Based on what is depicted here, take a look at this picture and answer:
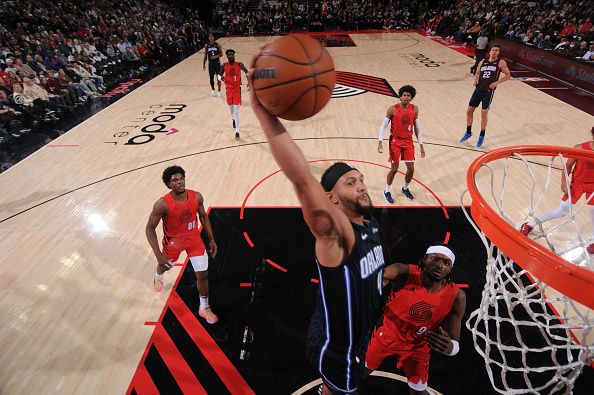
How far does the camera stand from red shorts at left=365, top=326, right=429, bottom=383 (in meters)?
2.50

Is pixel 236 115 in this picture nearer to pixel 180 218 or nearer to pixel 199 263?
pixel 180 218

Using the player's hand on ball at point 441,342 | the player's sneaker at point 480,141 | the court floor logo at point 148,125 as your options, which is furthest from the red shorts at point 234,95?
the player's hand on ball at point 441,342

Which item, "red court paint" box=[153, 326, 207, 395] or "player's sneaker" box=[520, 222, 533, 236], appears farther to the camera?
"player's sneaker" box=[520, 222, 533, 236]

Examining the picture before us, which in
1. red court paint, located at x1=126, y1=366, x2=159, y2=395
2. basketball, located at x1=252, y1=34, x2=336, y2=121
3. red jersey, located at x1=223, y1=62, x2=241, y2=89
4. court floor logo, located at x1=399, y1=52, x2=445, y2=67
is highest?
basketball, located at x1=252, y1=34, x2=336, y2=121

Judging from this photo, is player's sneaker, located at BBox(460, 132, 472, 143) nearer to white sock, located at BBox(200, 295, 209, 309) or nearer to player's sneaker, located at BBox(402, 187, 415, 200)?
player's sneaker, located at BBox(402, 187, 415, 200)

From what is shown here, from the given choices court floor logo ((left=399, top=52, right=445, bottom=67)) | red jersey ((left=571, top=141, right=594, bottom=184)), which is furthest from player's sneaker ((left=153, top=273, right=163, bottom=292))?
court floor logo ((left=399, top=52, right=445, bottom=67))

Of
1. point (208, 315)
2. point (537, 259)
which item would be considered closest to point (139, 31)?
point (208, 315)

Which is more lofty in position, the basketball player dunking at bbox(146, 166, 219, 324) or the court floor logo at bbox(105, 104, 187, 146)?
the basketball player dunking at bbox(146, 166, 219, 324)

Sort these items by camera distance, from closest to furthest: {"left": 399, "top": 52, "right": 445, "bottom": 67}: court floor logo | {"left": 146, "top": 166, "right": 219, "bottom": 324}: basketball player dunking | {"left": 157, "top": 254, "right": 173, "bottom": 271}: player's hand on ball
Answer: {"left": 146, "top": 166, "right": 219, "bottom": 324}: basketball player dunking
{"left": 157, "top": 254, "right": 173, "bottom": 271}: player's hand on ball
{"left": 399, "top": 52, "right": 445, "bottom": 67}: court floor logo

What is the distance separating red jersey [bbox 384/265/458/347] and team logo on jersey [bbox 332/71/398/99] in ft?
27.3

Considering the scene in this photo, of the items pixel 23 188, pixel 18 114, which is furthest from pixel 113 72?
pixel 23 188

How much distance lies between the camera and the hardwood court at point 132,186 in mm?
3395

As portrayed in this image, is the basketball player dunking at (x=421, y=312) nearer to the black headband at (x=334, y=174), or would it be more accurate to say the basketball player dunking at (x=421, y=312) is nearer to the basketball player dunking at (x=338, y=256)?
the basketball player dunking at (x=338, y=256)

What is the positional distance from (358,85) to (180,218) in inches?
367
